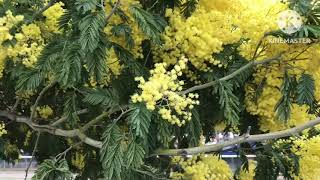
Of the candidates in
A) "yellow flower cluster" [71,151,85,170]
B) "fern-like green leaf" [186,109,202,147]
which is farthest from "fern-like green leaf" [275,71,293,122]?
"yellow flower cluster" [71,151,85,170]

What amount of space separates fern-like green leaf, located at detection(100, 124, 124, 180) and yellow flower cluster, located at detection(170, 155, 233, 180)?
68 cm

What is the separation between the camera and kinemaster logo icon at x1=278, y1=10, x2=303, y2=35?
2352 mm

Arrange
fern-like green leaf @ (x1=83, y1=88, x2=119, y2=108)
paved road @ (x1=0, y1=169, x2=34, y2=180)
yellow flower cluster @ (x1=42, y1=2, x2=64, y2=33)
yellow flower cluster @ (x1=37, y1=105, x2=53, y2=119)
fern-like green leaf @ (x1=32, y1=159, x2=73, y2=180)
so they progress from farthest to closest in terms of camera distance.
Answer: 1. paved road @ (x1=0, y1=169, x2=34, y2=180)
2. yellow flower cluster @ (x1=37, y1=105, x2=53, y2=119)
3. yellow flower cluster @ (x1=42, y1=2, x2=64, y2=33)
4. fern-like green leaf @ (x1=32, y1=159, x2=73, y2=180)
5. fern-like green leaf @ (x1=83, y1=88, x2=119, y2=108)

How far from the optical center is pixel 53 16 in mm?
2865

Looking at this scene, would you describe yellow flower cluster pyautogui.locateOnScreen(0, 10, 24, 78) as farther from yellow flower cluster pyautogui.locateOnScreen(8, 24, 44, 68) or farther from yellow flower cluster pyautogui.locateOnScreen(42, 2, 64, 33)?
yellow flower cluster pyautogui.locateOnScreen(42, 2, 64, 33)

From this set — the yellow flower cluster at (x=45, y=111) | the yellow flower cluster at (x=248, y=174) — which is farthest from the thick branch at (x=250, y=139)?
the yellow flower cluster at (x=248, y=174)

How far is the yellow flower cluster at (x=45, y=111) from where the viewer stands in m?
3.84

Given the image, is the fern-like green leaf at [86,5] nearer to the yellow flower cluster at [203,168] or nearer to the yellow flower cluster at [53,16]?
the yellow flower cluster at [53,16]

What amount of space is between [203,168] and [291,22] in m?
1.03

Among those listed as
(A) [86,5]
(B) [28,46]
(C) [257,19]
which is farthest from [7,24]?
(C) [257,19]

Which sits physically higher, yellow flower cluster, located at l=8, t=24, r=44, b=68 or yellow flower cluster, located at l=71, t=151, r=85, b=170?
yellow flower cluster, located at l=8, t=24, r=44, b=68

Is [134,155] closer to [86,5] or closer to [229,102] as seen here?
[229,102]

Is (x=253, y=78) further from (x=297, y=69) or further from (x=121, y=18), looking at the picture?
(x=121, y=18)

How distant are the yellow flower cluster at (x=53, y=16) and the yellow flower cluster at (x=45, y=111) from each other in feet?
3.48
